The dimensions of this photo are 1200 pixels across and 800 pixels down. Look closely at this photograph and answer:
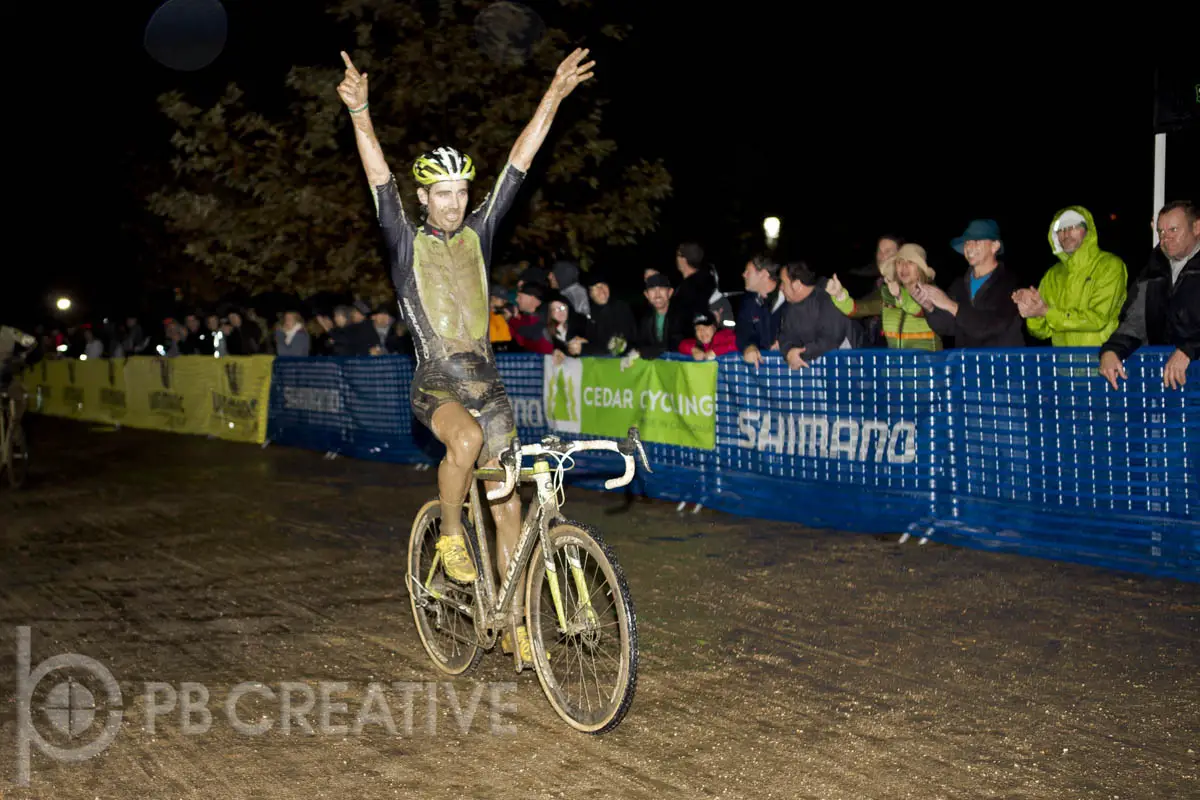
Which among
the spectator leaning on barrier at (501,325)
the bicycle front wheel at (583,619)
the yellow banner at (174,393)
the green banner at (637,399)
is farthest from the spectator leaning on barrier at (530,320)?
the bicycle front wheel at (583,619)

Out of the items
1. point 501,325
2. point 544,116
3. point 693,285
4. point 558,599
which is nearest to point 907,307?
point 693,285

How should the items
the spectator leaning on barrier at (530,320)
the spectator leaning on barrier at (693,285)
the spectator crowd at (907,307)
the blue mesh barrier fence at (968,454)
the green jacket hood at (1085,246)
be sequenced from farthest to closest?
the spectator leaning on barrier at (530,320)
the spectator leaning on barrier at (693,285)
the green jacket hood at (1085,246)
the spectator crowd at (907,307)
the blue mesh barrier fence at (968,454)

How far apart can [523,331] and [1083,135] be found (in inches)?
711

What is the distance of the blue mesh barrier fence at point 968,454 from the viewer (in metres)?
8.10

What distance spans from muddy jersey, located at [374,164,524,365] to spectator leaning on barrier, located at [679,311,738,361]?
5.59 metres

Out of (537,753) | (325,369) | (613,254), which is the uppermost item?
(613,254)

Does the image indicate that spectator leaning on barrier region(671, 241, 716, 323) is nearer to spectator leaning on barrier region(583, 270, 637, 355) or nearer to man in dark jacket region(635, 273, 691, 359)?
man in dark jacket region(635, 273, 691, 359)

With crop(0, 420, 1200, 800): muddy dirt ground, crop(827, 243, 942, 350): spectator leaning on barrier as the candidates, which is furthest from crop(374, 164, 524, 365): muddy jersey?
crop(827, 243, 942, 350): spectator leaning on barrier

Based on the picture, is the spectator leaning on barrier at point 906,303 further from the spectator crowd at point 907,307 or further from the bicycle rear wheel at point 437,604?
the bicycle rear wheel at point 437,604

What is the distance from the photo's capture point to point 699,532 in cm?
1045

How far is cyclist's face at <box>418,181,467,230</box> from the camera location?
594 cm

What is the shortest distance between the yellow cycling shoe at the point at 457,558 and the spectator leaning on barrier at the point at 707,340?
19.3 feet

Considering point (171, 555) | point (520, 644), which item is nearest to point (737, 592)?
point (520, 644)

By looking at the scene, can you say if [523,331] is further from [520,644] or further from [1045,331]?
[520,644]
